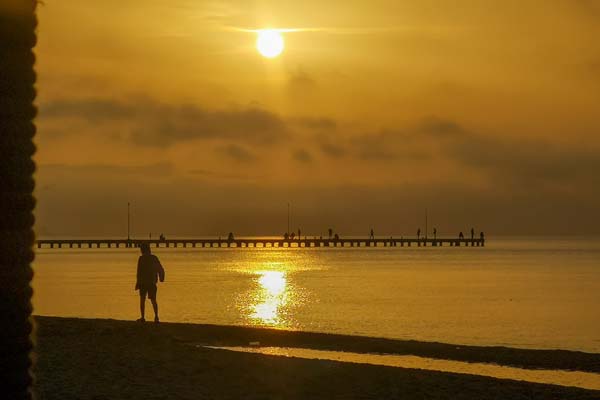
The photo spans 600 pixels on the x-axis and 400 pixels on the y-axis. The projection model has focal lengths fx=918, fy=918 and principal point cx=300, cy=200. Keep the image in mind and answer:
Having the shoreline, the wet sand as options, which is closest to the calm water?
the shoreline

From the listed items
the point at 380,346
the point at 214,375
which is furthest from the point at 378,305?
the point at 214,375

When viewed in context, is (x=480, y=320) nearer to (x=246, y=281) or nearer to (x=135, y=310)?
(x=135, y=310)

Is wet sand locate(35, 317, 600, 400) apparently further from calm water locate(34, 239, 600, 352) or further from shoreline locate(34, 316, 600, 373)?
calm water locate(34, 239, 600, 352)

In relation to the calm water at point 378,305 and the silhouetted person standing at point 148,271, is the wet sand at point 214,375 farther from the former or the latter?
the calm water at point 378,305

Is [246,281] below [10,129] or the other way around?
below

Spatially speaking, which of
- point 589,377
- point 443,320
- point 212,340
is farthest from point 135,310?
point 589,377

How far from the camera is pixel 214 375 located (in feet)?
54.2

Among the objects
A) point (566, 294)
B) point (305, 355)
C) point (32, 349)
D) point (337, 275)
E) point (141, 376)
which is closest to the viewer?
point (32, 349)

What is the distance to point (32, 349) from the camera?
3.42m

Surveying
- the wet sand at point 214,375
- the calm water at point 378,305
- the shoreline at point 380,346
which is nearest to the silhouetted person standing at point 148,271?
the wet sand at point 214,375

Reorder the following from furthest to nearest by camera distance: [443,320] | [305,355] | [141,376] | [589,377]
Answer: [443,320] → [305,355] → [589,377] → [141,376]

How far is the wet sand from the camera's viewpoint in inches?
587

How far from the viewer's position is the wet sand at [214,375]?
587 inches

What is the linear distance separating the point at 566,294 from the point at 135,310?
101 ft
